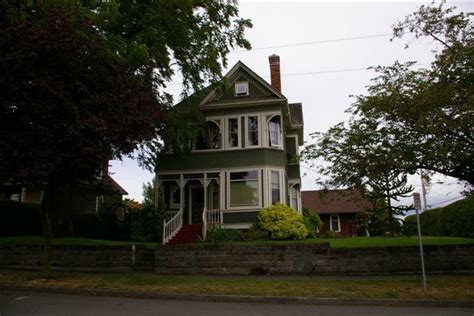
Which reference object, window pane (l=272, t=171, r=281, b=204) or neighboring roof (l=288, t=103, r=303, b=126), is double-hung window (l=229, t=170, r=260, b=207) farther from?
neighboring roof (l=288, t=103, r=303, b=126)

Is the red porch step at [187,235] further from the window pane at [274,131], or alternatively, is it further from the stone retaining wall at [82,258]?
the window pane at [274,131]

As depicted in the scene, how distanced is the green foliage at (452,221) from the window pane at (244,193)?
37.8 feet

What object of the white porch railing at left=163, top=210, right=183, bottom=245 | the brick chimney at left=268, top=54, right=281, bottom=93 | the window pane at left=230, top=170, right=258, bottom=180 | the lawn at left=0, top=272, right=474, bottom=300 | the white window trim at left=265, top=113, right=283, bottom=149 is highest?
the brick chimney at left=268, top=54, right=281, bottom=93

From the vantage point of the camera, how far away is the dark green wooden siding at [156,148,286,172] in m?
22.7

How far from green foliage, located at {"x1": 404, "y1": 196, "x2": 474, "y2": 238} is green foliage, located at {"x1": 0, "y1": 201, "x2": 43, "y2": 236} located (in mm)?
23019

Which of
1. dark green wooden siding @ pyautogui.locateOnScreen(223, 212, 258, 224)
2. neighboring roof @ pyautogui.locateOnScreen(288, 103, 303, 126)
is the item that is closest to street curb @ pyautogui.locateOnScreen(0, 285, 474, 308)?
dark green wooden siding @ pyautogui.locateOnScreen(223, 212, 258, 224)

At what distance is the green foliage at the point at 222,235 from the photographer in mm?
20281

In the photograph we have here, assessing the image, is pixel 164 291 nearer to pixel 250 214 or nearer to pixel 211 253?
pixel 211 253

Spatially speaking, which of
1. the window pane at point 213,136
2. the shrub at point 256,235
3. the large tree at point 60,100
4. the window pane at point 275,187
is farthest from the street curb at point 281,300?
the window pane at point 213,136

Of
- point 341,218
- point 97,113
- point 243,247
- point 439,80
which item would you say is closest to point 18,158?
point 97,113

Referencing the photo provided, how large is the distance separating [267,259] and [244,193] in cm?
743

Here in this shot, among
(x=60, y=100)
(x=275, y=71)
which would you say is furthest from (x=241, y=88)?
(x=60, y=100)

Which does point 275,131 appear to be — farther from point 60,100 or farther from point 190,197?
point 60,100

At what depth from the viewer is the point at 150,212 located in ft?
72.3
